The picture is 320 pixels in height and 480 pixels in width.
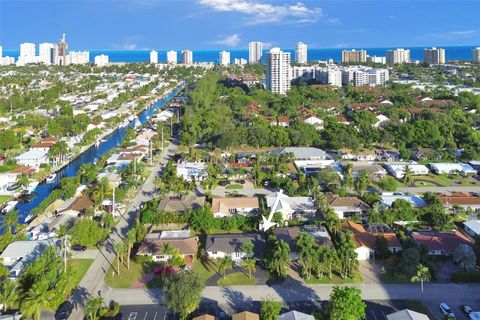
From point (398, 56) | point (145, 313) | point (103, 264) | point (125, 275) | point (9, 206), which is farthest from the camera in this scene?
point (398, 56)

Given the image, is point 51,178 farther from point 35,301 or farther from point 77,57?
point 77,57

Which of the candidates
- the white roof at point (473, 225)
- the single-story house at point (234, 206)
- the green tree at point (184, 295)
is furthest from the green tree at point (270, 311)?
the white roof at point (473, 225)

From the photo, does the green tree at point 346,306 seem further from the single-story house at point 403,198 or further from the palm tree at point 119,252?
the single-story house at point 403,198

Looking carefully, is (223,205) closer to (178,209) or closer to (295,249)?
(178,209)

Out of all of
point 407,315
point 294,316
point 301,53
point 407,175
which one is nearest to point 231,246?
point 294,316

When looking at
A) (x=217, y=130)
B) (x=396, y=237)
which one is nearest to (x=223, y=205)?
(x=396, y=237)

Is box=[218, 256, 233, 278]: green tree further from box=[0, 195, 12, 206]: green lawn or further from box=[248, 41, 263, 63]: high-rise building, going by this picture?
box=[248, 41, 263, 63]: high-rise building
